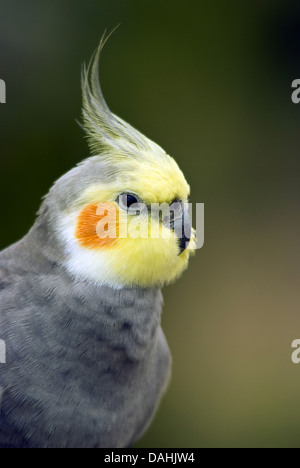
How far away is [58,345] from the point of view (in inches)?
51.1

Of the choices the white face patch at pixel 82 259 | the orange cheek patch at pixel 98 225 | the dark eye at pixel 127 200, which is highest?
the dark eye at pixel 127 200

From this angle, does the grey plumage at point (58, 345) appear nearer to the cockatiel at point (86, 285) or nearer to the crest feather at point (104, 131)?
the cockatiel at point (86, 285)

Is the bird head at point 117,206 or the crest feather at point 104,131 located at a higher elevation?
the crest feather at point 104,131

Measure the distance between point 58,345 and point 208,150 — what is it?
1.50 meters

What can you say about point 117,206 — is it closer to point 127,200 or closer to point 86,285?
point 127,200

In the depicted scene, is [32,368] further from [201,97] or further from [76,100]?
[201,97]

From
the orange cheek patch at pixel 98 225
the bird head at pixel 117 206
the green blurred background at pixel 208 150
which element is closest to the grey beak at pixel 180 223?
the bird head at pixel 117 206

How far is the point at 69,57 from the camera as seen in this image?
2.36 meters

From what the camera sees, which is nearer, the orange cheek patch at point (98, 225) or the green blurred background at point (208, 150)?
the orange cheek patch at point (98, 225)

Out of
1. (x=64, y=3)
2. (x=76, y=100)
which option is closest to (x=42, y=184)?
(x=76, y=100)

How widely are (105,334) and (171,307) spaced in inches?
56.6

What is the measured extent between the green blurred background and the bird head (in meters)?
1.12

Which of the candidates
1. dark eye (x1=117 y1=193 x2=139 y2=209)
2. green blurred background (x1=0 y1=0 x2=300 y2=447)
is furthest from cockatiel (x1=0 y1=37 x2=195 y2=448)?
green blurred background (x1=0 y1=0 x2=300 y2=447)

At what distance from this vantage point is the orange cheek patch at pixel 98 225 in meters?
1.26
